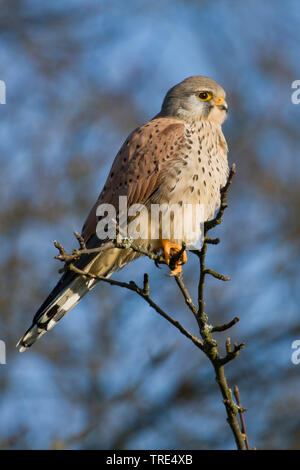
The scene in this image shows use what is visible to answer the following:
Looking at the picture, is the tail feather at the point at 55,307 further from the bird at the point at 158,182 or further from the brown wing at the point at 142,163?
the brown wing at the point at 142,163

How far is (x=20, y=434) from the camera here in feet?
15.4

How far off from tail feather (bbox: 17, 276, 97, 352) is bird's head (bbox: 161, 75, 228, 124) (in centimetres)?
133

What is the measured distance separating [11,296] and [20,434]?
2184 millimetres

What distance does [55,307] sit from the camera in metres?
4.34

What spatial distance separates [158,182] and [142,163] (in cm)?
20

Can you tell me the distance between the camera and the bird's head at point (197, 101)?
483cm

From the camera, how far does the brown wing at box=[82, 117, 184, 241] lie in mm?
4484

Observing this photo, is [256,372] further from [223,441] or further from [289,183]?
[289,183]

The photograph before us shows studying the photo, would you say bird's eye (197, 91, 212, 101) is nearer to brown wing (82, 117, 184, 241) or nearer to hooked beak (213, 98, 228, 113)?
hooked beak (213, 98, 228, 113)

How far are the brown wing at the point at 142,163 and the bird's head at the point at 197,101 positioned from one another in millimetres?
149

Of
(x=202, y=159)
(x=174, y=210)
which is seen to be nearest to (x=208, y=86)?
(x=202, y=159)

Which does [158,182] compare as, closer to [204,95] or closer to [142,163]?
[142,163]

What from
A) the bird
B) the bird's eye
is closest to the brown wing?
the bird

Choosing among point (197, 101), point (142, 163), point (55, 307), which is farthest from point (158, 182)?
point (55, 307)
